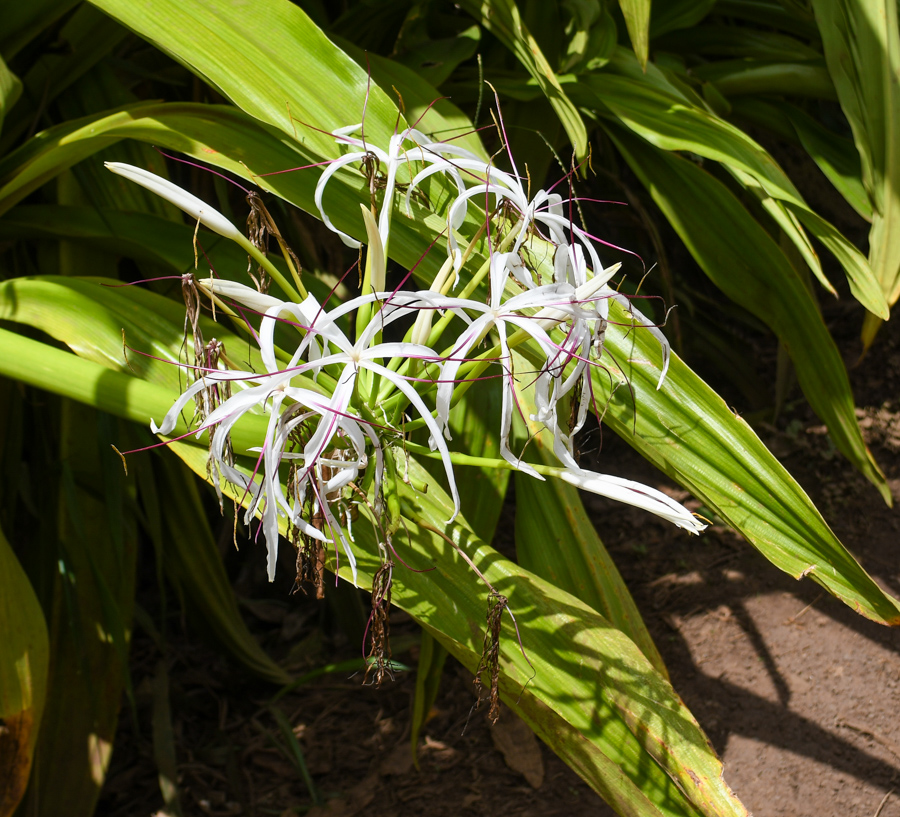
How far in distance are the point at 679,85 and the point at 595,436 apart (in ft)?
2.12

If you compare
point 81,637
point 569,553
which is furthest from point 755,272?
point 81,637

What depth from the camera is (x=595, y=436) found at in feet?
4.66

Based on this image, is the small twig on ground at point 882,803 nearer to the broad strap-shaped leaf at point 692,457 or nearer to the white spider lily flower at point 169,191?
the broad strap-shaped leaf at point 692,457

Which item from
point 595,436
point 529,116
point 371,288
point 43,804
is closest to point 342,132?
point 371,288

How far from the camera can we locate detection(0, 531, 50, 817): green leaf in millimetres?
712

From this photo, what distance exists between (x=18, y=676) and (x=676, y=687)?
2.74ft

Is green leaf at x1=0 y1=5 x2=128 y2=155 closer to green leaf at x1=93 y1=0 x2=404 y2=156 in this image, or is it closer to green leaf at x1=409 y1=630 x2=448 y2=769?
green leaf at x1=93 y1=0 x2=404 y2=156

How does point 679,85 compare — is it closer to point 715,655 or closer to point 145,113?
point 145,113

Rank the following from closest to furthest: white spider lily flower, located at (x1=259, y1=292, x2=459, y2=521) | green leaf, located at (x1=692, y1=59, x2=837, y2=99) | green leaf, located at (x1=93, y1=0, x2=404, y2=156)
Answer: white spider lily flower, located at (x1=259, y1=292, x2=459, y2=521), green leaf, located at (x1=93, y1=0, x2=404, y2=156), green leaf, located at (x1=692, y1=59, x2=837, y2=99)

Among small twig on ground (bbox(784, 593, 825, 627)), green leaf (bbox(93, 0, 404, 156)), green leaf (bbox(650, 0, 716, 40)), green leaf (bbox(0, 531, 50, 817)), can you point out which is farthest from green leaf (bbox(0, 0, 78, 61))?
small twig on ground (bbox(784, 593, 825, 627))

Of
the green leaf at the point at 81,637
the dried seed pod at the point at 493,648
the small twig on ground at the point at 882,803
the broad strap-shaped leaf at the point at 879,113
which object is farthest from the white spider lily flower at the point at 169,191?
the small twig on ground at the point at 882,803

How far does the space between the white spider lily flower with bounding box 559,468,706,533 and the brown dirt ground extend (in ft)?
2.41

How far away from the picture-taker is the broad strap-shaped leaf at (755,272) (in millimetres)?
864

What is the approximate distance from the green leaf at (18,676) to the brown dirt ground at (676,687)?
0.36 meters
